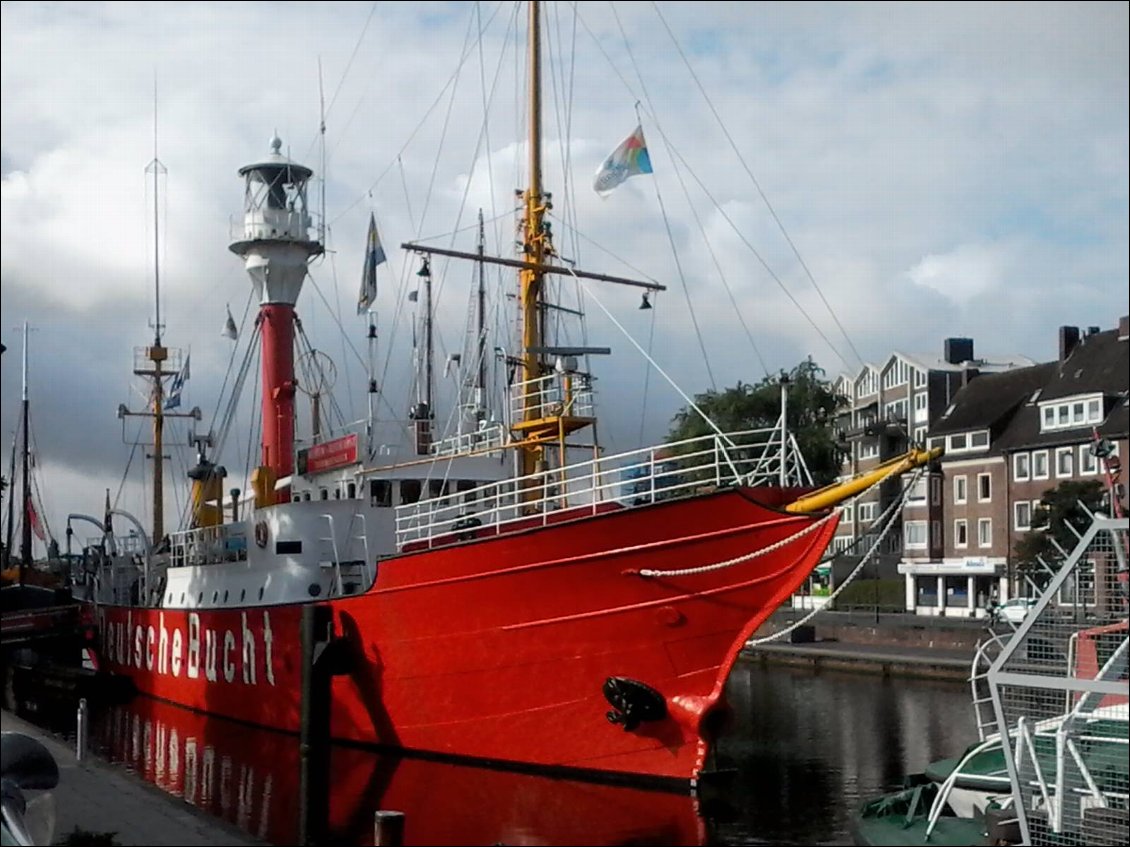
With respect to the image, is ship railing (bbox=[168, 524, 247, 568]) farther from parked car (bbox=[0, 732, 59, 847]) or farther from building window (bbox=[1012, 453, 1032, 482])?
building window (bbox=[1012, 453, 1032, 482])

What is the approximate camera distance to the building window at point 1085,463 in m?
57.1

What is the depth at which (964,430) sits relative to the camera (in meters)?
65.7

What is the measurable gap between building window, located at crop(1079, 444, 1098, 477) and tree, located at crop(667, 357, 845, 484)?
13.6m

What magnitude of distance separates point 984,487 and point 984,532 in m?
2.03

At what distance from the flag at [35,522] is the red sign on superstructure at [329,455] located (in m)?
30.5

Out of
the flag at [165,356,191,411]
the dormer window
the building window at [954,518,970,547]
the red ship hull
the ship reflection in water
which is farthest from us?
the building window at [954,518,970,547]

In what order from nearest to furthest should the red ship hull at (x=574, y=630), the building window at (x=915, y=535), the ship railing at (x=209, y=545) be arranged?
the red ship hull at (x=574, y=630) < the ship railing at (x=209, y=545) < the building window at (x=915, y=535)

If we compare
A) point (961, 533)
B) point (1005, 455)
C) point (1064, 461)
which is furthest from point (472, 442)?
point (961, 533)

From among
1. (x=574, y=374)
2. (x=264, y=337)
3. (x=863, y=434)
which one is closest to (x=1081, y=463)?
(x=863, y=434)

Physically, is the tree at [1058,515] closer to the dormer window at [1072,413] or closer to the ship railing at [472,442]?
the dormer window at [1072,413]

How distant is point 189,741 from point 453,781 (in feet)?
26.4

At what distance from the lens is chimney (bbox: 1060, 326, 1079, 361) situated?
6281 cm

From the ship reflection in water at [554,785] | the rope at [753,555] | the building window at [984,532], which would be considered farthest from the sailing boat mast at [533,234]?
the building window at [984,532]

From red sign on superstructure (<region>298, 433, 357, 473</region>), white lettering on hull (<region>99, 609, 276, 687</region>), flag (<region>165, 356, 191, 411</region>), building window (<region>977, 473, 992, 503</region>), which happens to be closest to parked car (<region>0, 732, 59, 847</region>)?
white lettering on hull (<region>99, 609, 276, 687</region>)
